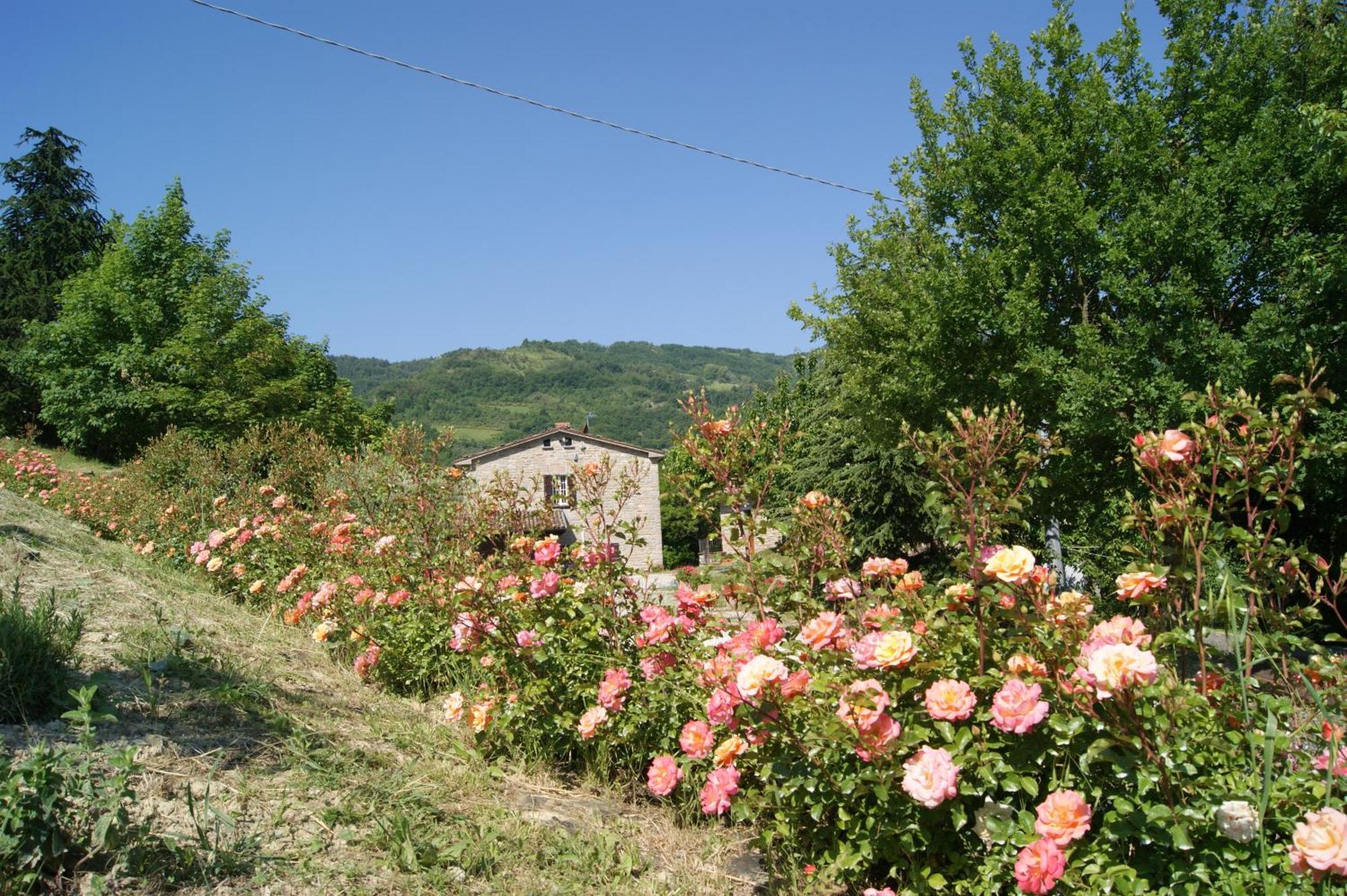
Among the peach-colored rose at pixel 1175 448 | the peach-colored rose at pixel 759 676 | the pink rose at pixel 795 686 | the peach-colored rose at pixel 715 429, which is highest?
the peach-colored rose at pixel 715 429

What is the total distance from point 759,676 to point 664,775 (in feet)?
2.13

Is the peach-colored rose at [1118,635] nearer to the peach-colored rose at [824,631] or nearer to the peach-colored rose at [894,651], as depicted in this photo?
the peach-colored rose at [894,651]

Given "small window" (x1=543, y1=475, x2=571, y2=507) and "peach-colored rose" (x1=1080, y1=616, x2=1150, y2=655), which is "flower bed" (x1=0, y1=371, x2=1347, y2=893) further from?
"small window" (x1=543, y1=475, x2=571, y2=507)

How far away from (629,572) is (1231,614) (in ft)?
6.88

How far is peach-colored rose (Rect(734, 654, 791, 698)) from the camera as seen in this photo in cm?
214

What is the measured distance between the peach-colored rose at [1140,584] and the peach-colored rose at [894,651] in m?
0.60

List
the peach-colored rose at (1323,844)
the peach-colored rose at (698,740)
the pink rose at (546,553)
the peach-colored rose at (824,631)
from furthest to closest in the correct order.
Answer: the pink rose at (546,553) < the peach-colored rose at (698,740) < the peach-colored rose at (824,631) < the peach-colored rose at (1323,844)

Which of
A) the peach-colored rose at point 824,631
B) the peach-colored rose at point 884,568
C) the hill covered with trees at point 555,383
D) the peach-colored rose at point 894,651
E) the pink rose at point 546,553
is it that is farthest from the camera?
the hill covered with trees at point 555,383

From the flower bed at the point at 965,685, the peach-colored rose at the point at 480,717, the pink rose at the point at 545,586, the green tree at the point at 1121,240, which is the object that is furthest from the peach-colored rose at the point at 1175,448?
the green tree at the point at 1121,240

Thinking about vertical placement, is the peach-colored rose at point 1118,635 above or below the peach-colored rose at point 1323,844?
above

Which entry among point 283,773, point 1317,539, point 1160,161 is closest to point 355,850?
point 283,773

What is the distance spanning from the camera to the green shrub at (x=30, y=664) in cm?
258

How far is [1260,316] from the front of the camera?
9.02 m

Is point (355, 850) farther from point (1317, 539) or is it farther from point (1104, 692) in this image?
point (1317, 539)
